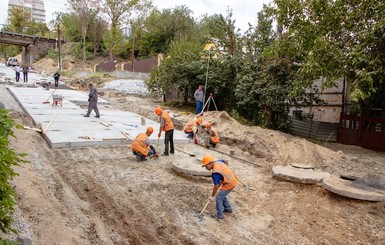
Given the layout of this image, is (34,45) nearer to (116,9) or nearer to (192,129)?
(116,9)

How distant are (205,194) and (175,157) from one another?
112 inches

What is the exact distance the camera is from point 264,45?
620 inches

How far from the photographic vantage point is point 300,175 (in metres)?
8.38

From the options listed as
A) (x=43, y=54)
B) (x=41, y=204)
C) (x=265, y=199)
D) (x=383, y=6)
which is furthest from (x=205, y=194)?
(x=43, y=54)

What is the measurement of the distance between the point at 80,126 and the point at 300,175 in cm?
827

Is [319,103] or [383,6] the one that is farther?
[319,103]

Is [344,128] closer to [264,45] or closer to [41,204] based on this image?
[264,45]

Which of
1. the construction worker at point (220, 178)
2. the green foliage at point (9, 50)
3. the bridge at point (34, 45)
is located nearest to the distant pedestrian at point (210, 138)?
the construction worker at point (220, 178)

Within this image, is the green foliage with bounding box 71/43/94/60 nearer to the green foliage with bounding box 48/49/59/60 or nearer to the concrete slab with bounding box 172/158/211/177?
the green foliage with bounding box 48/49/59/60

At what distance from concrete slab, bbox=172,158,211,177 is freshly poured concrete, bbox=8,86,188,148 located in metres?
2.93

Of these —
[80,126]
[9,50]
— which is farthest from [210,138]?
[9,50]

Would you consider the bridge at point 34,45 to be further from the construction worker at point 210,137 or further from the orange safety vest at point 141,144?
the orange safety vest at point 141,144

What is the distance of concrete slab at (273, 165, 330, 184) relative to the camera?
26.7ft

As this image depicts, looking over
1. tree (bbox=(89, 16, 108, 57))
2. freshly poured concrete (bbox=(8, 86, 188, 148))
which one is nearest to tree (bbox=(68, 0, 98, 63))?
tree (bbox=(89, 16, 108, 57))
